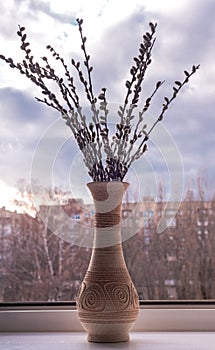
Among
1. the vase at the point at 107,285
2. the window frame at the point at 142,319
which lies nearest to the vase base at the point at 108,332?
the vase at the point at 107,285

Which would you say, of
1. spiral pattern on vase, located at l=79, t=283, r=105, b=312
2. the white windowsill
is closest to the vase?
spiral pattern on vase, located at l=79, t=283, r=105, b=312

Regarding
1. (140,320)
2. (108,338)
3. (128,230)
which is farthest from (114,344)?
(128,230)

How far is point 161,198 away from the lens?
4.06 feet

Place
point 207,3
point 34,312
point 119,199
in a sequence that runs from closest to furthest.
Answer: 1. point 119,199
2. point 34,312
3. point 207,3

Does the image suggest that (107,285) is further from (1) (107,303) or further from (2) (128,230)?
(2) (128,230)

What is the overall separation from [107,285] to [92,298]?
4 centimetres

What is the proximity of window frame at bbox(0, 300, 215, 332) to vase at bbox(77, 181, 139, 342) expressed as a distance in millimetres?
134

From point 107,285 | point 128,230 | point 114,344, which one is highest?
point 128,230

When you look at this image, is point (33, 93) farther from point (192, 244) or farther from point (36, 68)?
point (192, 244)

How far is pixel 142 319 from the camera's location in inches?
44.7

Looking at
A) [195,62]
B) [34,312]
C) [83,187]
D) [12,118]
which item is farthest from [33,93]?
[34,312]

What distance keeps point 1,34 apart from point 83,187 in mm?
417

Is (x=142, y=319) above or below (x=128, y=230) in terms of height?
below

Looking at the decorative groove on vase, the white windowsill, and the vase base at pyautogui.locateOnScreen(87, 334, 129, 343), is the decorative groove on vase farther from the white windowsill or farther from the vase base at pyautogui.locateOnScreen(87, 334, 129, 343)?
the white windowsill
